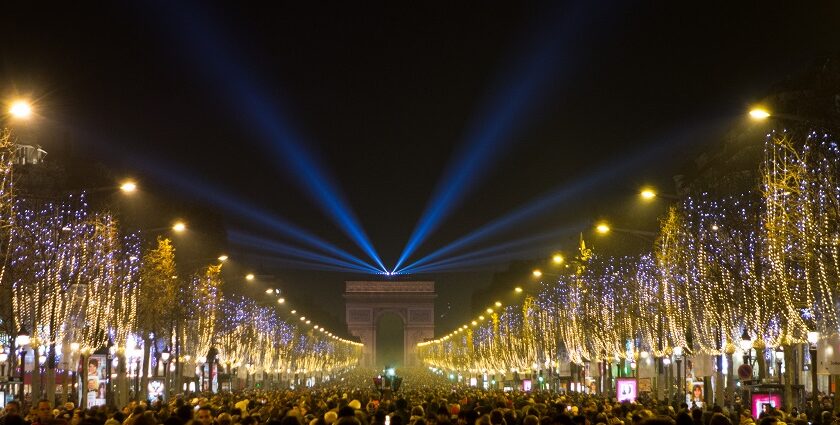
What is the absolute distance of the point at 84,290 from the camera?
52.4 metres

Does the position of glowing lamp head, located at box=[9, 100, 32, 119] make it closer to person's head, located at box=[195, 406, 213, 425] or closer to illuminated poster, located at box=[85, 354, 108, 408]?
person's head, located at box=[195, 406, 213, 425]

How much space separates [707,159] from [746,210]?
207 feet

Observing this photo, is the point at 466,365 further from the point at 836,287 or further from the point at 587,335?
the point at 836,287

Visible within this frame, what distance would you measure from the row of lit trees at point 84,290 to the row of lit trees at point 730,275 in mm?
19016

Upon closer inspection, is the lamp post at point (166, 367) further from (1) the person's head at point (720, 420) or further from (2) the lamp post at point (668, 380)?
(1) the person's head at point (720, 420)

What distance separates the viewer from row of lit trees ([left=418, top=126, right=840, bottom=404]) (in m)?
33.4

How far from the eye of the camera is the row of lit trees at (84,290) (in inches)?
1801

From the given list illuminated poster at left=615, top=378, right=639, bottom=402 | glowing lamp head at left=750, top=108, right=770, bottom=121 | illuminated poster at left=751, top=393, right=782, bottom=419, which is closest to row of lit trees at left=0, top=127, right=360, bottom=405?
glowing lamp head at left=750, top=108, right=770, bottom=121

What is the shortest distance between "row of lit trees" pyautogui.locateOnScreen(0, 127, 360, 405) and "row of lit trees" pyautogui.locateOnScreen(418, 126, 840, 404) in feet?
62.4

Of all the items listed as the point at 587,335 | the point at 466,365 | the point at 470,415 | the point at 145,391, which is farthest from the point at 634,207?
the point at 466,365

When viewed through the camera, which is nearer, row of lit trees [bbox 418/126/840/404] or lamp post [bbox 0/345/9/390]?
row of lit trees [bbox 418/126/840/404]

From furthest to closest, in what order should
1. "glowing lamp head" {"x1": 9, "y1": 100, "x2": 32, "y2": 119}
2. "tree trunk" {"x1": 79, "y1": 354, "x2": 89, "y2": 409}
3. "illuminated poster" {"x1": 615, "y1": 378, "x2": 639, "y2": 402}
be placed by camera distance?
"illuminated poster" {"x1": 615, "y1": 378, "x2": 639, "y2": 402} → "tree trunk" {"x1": 79, "y1": 354, "x2": 89, "y2": 409} → "glowing lamp head" {"x1": 9, "y1": 100, "x2": 32, "y2": 119}

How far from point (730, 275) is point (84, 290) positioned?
24.1m

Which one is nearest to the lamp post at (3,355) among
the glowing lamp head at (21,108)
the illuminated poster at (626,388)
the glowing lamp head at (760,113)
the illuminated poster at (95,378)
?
the illuminated poster at (95,378)
